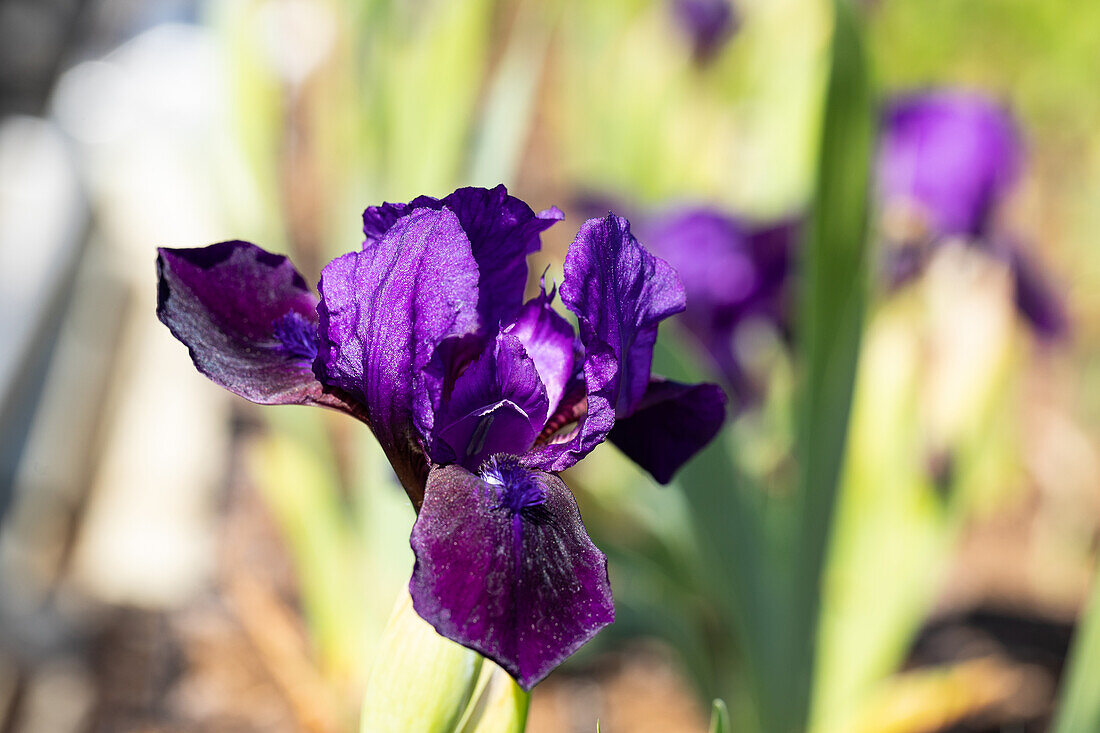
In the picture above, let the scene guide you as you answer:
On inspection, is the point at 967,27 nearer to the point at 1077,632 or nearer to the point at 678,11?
the point at 678,11

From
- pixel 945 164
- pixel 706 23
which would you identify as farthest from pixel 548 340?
pixel 706 23

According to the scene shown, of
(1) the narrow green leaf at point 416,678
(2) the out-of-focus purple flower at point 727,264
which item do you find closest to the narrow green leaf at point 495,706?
(1) the narrow green leaf at point 416,678

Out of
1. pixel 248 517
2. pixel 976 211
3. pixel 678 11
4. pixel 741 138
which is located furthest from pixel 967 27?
pixel 248 517

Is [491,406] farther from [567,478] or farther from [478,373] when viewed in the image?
[567,478]

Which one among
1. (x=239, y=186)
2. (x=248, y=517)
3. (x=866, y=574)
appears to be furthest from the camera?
(x=248, y=517)

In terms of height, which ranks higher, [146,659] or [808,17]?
[808,17]

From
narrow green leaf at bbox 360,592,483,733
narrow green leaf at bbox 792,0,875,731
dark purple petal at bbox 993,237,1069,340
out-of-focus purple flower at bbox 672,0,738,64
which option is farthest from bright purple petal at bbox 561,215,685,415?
out-of-focus purple flower at bbox 672,0,738,64

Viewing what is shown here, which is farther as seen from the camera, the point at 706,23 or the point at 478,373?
the point at 706,23
